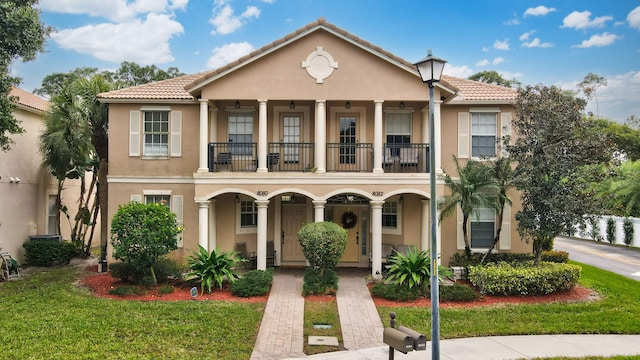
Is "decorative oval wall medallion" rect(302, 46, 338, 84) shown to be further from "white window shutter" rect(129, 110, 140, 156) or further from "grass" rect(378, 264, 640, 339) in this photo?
"grass" rect(378, 264, 640, 339)

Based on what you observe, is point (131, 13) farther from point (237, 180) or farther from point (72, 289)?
point (72, 289)

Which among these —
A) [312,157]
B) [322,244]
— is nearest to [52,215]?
[312,157]

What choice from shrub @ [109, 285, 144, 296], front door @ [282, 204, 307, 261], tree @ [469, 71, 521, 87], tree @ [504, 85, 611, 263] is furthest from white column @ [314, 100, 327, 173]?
tree @ [469, 71, 521, 87]

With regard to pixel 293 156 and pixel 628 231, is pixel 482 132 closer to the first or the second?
pixel 293 156

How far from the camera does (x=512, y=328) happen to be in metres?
9.67

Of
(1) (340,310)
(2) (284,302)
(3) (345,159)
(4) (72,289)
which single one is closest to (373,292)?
(1) (340,310)

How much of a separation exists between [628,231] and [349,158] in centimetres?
1816

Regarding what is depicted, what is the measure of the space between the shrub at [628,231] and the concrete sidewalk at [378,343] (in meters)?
17.9

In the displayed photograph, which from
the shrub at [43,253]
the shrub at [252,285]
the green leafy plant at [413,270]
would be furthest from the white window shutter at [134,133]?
the green leafy plant at [413,270]

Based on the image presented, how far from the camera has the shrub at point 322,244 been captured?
12562 mm

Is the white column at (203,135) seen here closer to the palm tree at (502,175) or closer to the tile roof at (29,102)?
the tile roof at (29,102)

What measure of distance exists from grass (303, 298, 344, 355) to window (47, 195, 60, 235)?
44.4 ft

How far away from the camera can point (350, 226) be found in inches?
651

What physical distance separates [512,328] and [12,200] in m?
17.8
